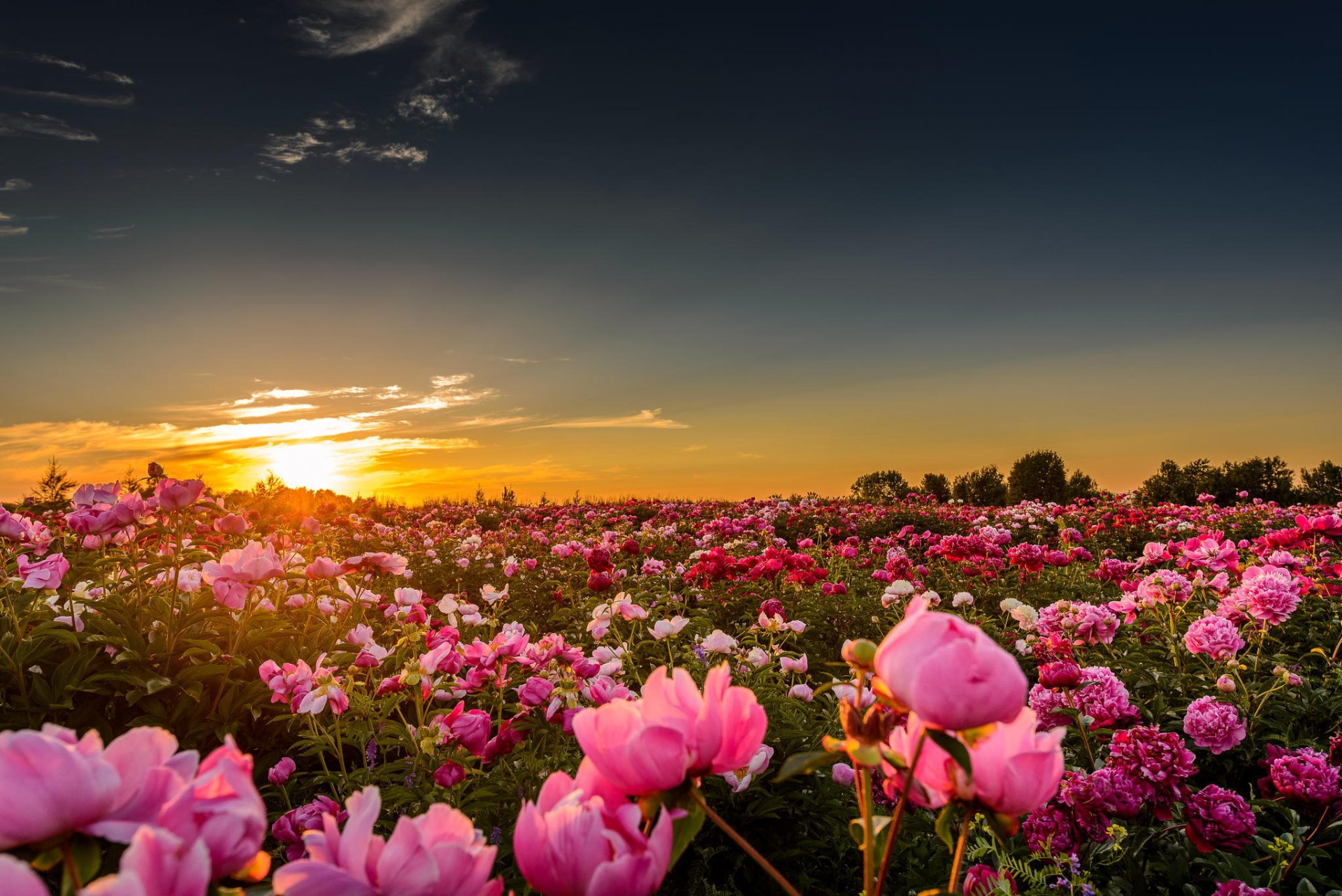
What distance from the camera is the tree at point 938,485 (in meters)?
31.8

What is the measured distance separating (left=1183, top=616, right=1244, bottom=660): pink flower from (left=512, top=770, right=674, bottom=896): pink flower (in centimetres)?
347

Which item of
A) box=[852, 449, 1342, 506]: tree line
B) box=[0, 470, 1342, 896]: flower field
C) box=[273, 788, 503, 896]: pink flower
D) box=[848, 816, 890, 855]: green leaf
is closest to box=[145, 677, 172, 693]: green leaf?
box=[0, 470, 1342, 896]: flower field

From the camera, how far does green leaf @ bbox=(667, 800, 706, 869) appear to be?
0.73 meters

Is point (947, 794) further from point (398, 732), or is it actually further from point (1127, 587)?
point (1127, 587)

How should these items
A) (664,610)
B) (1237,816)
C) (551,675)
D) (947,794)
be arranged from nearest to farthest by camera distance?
(947,794)
(1237,816)
(551,675)
(664,610)

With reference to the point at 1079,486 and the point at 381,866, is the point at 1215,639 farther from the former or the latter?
the point at 1079,486

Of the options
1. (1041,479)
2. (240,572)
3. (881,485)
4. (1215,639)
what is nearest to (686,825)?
(240,572)

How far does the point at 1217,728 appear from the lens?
8.41ft

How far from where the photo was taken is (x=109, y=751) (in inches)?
25.9

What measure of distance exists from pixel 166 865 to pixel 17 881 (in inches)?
4.0

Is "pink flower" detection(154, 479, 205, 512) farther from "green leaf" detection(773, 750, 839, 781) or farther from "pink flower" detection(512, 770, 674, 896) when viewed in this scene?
"green leaf" detection(773, 750, 839, 781)

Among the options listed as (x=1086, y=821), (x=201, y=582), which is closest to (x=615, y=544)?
(x=201, y=582)

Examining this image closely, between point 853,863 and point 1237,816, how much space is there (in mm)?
1219

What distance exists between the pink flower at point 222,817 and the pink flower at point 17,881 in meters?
0.08
